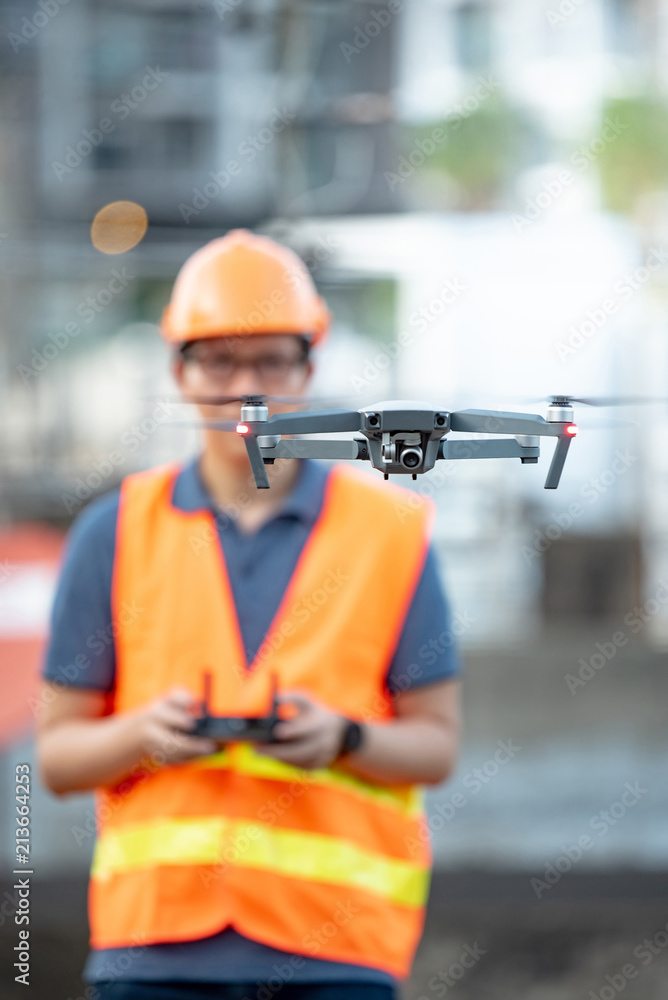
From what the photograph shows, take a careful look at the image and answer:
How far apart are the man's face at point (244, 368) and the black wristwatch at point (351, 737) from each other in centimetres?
54

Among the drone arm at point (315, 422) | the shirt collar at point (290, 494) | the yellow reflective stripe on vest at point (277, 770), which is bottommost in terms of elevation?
the yellow reflective stripe on vest at point (277, 770)

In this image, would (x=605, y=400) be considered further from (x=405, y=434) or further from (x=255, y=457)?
(x=255, y=457)

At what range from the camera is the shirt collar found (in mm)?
2340

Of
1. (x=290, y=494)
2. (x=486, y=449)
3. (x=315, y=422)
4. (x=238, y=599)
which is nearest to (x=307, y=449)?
(x=315, y=422)

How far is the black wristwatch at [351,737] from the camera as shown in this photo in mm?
2101

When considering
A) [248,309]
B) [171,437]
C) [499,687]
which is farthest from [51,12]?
[248,309]

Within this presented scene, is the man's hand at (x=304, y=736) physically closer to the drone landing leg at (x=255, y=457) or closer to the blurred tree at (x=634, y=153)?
the drone landing leg at (x=255, y=457)

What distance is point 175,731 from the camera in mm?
2002

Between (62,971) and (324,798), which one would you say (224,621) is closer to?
(324,798)

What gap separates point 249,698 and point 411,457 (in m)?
1.11

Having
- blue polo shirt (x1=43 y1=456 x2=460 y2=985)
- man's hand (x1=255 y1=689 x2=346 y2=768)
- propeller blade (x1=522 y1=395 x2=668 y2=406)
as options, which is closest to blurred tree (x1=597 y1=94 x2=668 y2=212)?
blue polo shirt (x1=43 y1=456 x2=460 y2=985)

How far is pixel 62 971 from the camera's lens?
12.6 feet

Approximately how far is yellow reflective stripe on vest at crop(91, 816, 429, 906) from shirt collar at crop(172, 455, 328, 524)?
61cm

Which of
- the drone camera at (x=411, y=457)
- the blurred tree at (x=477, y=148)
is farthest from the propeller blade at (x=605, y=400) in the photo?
the blurred tree at (x=477, y=148)
